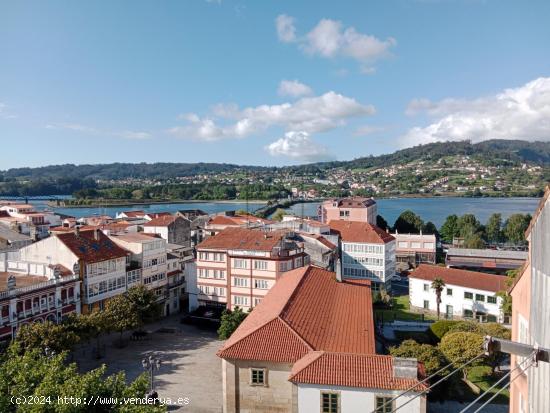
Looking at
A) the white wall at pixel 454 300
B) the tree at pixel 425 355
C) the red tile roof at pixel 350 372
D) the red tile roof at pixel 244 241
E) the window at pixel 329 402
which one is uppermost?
the red tile roof at pixel 244 241

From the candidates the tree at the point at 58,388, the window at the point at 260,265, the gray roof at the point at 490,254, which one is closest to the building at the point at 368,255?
the gray roof at the point at 490,254

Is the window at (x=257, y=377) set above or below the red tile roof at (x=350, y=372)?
below

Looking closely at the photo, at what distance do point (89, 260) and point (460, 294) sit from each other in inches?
1332

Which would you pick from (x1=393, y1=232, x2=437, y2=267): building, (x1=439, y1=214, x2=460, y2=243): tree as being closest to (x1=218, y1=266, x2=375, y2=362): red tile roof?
(x1=393, y1=232, x2=437, y2=267): building

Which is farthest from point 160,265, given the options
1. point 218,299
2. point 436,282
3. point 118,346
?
point 436,282

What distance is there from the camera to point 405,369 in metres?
17.9

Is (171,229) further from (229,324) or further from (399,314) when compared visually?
(399,314)

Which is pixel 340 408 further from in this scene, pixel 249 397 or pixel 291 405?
pixel 249 397

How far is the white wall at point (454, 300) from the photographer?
43.5m

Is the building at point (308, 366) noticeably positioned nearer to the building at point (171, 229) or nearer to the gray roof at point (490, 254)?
the building at point (171, 229)

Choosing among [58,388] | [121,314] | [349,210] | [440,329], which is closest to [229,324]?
[121,314]

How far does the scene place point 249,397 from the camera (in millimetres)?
20359

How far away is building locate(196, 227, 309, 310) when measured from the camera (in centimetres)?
4119

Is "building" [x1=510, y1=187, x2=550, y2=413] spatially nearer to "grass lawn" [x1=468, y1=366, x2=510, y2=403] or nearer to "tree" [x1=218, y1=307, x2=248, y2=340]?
"grass lawn" [x1=468, y1=366, x2=510, y2=403]
